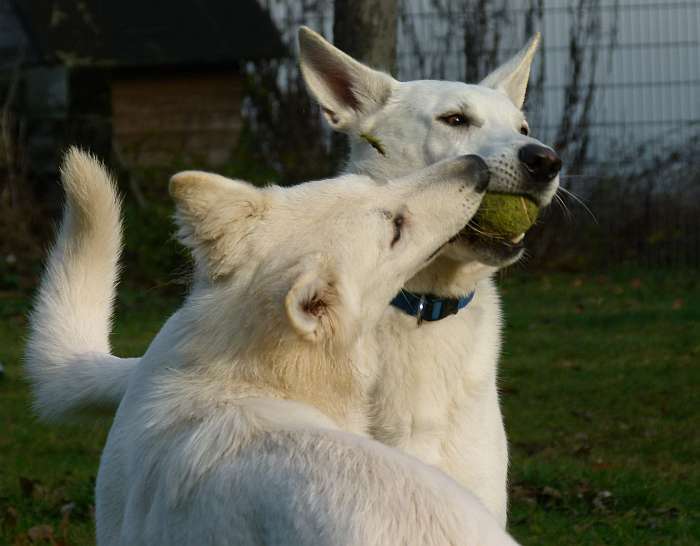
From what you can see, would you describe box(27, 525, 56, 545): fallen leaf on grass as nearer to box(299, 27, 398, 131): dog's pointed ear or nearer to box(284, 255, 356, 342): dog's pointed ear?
box(299, 27, 398, 131): dog's pointed ear

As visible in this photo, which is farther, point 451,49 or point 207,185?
point 451,49

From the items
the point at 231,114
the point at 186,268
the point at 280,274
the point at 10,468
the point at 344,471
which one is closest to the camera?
the point at 344,471

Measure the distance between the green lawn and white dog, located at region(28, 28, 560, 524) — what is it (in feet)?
1.95

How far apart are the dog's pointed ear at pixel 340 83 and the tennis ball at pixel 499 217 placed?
858mm

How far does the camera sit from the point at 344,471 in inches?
115

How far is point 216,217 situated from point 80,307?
1.55 meters

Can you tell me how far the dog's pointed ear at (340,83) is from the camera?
499cm

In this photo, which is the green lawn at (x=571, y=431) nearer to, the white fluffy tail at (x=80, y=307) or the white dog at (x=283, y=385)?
the white fluffy tail at (x=80, y=307)

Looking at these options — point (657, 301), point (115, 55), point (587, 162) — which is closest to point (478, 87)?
point (657, 301)

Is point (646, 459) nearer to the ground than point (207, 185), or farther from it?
nearer to the ground

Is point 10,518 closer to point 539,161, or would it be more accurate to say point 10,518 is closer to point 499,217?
point 499,217

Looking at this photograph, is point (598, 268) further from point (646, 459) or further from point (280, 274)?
point (280, 274)

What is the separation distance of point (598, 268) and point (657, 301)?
9.55ft

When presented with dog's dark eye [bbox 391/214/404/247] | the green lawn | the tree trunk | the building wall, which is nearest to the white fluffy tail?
the green lawn
